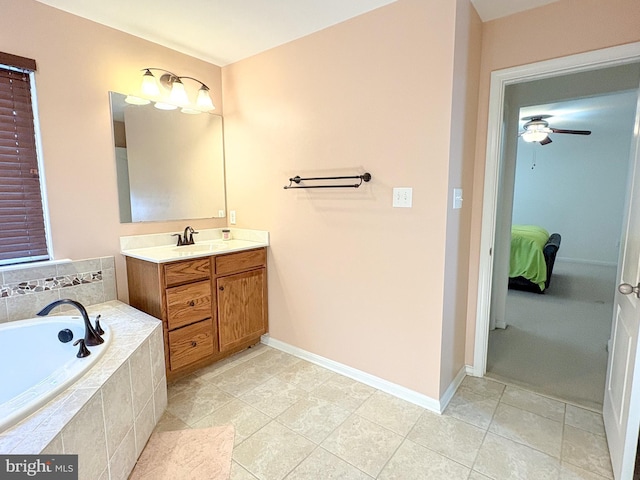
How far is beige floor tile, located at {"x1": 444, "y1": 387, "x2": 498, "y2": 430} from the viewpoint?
191 centimetres

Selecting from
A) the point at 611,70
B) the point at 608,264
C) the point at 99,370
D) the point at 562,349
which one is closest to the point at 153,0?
the point at 99,370

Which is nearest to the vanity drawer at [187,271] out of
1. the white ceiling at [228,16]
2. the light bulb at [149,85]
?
the light bulb at [149,85]

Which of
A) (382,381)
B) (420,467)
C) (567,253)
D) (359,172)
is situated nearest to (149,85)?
(359,172)

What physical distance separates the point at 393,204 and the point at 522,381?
1537mm

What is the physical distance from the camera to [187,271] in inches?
87.9

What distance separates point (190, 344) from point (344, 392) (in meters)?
1.08

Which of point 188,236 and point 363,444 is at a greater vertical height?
point 188,236

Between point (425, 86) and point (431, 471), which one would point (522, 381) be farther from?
point (425, 86)

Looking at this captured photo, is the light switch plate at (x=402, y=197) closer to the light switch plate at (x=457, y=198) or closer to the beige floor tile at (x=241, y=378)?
the light switch plate at (x=457, y=198)

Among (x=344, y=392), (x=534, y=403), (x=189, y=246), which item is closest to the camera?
(x=534, y=403)

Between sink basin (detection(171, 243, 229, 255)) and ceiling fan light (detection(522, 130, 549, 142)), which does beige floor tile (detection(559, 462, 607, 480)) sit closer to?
sink basin (detection(171, 243, 229, 255))

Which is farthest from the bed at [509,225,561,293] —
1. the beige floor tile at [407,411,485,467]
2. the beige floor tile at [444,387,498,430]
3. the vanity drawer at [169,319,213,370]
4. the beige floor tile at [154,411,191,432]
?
the beige floor tile at [154,411,191,432]

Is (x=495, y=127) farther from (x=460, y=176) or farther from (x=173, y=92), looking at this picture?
(x=173, y=92)

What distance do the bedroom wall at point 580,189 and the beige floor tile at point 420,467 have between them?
615 cm
